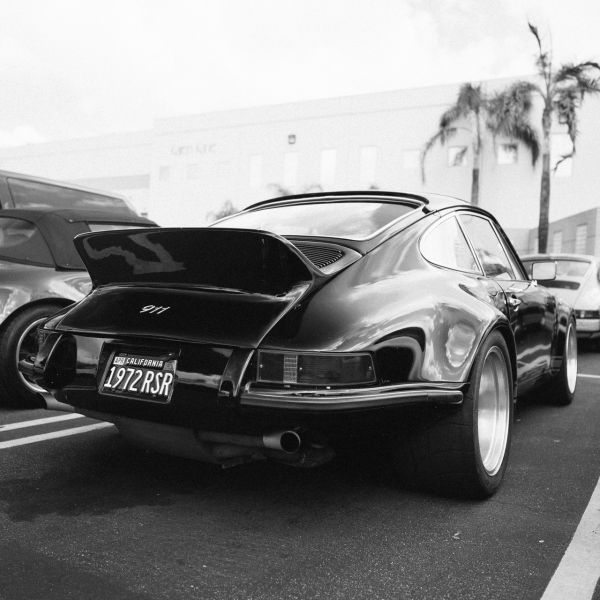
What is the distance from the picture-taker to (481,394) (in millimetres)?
3135

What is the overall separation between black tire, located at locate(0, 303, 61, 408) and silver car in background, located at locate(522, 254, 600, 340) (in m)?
5.81

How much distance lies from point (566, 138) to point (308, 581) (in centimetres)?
2426

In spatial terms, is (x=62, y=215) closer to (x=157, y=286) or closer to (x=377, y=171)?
(x=157, y=286)

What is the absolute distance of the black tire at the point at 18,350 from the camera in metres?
4.52

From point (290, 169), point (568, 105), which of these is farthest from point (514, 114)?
point (290, 169)

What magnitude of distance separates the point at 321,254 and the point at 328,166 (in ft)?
84.6

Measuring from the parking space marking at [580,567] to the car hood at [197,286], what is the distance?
1310 millimetres

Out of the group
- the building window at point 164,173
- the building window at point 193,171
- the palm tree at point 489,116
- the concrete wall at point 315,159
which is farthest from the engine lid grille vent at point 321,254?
the building window at point 164,173

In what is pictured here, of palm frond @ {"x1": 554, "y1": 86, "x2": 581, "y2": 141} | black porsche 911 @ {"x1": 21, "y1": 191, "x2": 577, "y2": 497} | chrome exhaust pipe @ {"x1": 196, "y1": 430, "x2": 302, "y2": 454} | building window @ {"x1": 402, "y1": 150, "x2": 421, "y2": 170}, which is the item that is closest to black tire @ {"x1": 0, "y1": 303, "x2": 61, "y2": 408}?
black porsche 911 @ {"x1": 21, "y1": 191, "x2": 577, "y2": 497}

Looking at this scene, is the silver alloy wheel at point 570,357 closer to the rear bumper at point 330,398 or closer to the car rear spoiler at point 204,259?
the rear bumper at point 330,398

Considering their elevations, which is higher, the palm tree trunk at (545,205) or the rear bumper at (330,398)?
the palm tree trunk at (545,205)

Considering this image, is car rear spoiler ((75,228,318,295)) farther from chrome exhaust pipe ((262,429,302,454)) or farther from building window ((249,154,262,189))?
building window ((249,154,262,189))

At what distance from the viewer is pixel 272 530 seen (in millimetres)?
2596

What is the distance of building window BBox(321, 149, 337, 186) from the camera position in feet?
91.2
